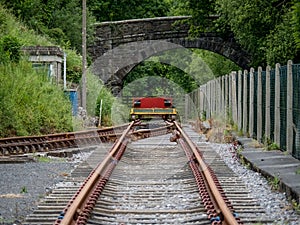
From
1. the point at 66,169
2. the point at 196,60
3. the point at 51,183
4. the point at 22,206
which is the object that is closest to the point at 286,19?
the point at 66,169

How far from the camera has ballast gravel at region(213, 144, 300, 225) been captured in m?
7.27

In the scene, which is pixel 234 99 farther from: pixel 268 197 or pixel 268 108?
pixel 268 197

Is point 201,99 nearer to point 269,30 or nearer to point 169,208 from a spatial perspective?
point 269,30

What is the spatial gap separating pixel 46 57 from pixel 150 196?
660 inches

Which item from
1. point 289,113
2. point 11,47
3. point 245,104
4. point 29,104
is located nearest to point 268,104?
point 289,113

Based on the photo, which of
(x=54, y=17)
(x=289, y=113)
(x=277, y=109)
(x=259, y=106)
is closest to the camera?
(x=289, y=113)

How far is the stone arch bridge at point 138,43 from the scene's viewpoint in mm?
44094

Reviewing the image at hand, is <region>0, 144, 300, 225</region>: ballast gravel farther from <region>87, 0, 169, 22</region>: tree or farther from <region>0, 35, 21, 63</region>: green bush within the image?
<region>87, 0, 169, 22</region>: tree

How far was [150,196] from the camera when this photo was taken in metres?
8.78

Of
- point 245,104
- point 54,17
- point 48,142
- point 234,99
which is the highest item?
point 54,17

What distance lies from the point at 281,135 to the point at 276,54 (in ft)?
41.2

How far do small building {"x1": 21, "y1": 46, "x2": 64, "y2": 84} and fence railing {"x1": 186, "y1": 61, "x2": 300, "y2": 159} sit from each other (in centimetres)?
582

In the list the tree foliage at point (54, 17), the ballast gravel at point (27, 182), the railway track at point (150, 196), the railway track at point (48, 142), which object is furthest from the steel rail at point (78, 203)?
the tree foliage at point (54, 17)

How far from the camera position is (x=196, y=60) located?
2437 inches
